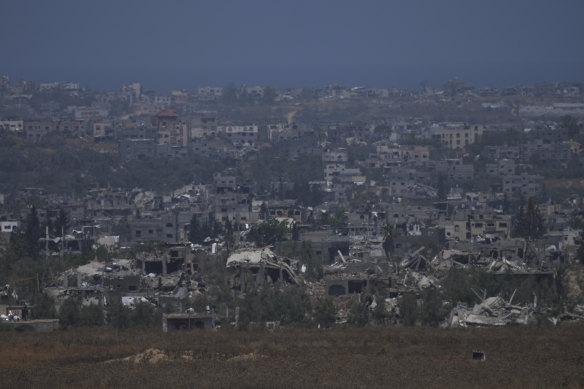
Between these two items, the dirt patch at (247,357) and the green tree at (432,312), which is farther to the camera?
the green tree at (432,312)

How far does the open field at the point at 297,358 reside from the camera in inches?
1192

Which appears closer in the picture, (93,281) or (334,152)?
(93,281)

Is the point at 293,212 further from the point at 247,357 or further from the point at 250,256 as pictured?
the point at 247,357

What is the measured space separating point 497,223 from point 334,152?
3388 cm

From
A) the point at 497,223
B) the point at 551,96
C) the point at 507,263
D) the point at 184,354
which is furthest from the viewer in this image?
the point at 551,96

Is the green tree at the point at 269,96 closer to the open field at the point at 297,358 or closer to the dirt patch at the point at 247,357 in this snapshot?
the open field at the point at 297,358

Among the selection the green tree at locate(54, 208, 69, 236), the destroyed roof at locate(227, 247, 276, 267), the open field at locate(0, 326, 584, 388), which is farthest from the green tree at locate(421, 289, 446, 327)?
the green tree at locate(54, 208, 69, 236)

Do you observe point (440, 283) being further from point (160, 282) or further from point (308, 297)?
point (160, 282)

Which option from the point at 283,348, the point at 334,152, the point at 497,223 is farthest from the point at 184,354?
the point at 334,152

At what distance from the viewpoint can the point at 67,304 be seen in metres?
40.4

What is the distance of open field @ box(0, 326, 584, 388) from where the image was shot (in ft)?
99.3

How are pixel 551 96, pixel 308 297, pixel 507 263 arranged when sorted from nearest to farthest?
pixel 308 297 < pixel 507 263 < pixel 551 96

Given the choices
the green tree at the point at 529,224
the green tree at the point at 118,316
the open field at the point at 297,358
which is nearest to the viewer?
the open field at the point at 297,358

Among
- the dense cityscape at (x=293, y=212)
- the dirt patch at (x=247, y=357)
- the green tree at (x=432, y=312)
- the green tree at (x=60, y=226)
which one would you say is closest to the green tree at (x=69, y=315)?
the dense cityscape at (x=293, y=212)
